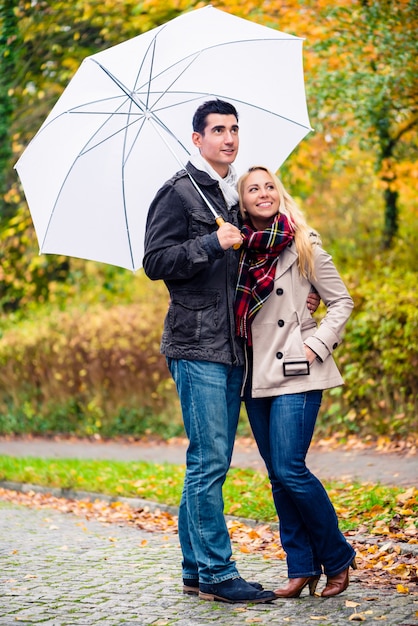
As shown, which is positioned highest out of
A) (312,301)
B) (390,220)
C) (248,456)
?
(390,220)

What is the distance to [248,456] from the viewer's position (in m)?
10.9

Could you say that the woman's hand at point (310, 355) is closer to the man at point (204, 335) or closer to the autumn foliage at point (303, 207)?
the man at point (204, 335)

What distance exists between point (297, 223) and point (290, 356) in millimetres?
651

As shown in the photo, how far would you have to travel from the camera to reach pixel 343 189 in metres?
18.5

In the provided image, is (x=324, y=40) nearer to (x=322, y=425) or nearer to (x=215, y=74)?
(x=322, y=425)

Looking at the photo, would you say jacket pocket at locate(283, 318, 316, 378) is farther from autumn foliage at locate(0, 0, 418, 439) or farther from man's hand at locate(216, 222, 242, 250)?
autumn foliage at locate(0, 0, 418, 439)

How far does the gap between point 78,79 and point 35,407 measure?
34.3 ft

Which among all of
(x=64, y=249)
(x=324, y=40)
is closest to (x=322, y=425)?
(x=324, y=40)

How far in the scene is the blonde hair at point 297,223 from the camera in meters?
4.69

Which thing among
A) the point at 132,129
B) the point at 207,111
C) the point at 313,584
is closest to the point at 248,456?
the point at 313,584

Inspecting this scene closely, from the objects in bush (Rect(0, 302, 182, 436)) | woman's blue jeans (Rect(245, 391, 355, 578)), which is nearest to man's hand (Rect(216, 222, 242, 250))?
woman's blue jeans (Rect(245, 391, 355, 578))

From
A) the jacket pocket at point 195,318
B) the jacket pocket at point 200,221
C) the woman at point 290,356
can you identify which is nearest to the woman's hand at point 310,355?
the woman at point 290,356

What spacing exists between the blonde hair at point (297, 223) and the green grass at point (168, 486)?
2.49m

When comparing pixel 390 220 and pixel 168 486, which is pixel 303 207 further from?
pixel 168 486
